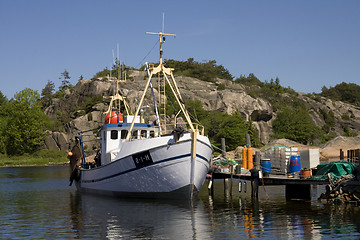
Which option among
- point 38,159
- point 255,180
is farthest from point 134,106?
point 255,180

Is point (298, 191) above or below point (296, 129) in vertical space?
below

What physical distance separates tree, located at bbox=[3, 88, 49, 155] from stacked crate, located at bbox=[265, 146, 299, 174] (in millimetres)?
79692

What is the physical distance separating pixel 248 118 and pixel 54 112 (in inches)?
2013

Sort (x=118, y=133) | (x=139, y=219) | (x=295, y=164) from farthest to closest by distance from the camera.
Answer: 1. (x=118, y=133)
2. (x=295, y=164)
3. (x=139, y=219)

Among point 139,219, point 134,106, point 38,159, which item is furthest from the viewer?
point 134,106

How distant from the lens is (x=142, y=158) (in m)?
28.7

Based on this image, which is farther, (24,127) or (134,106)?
(24,127)

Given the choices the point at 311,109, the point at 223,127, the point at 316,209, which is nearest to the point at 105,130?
the point at 316,209

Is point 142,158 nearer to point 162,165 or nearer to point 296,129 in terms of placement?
point 162,165

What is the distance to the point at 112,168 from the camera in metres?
31.4

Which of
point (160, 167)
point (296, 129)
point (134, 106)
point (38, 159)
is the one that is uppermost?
point (134, 106)

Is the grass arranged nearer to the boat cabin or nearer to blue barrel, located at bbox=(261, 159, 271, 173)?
the boat cabin

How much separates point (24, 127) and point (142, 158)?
82.8m

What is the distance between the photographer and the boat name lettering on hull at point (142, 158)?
28405mm
